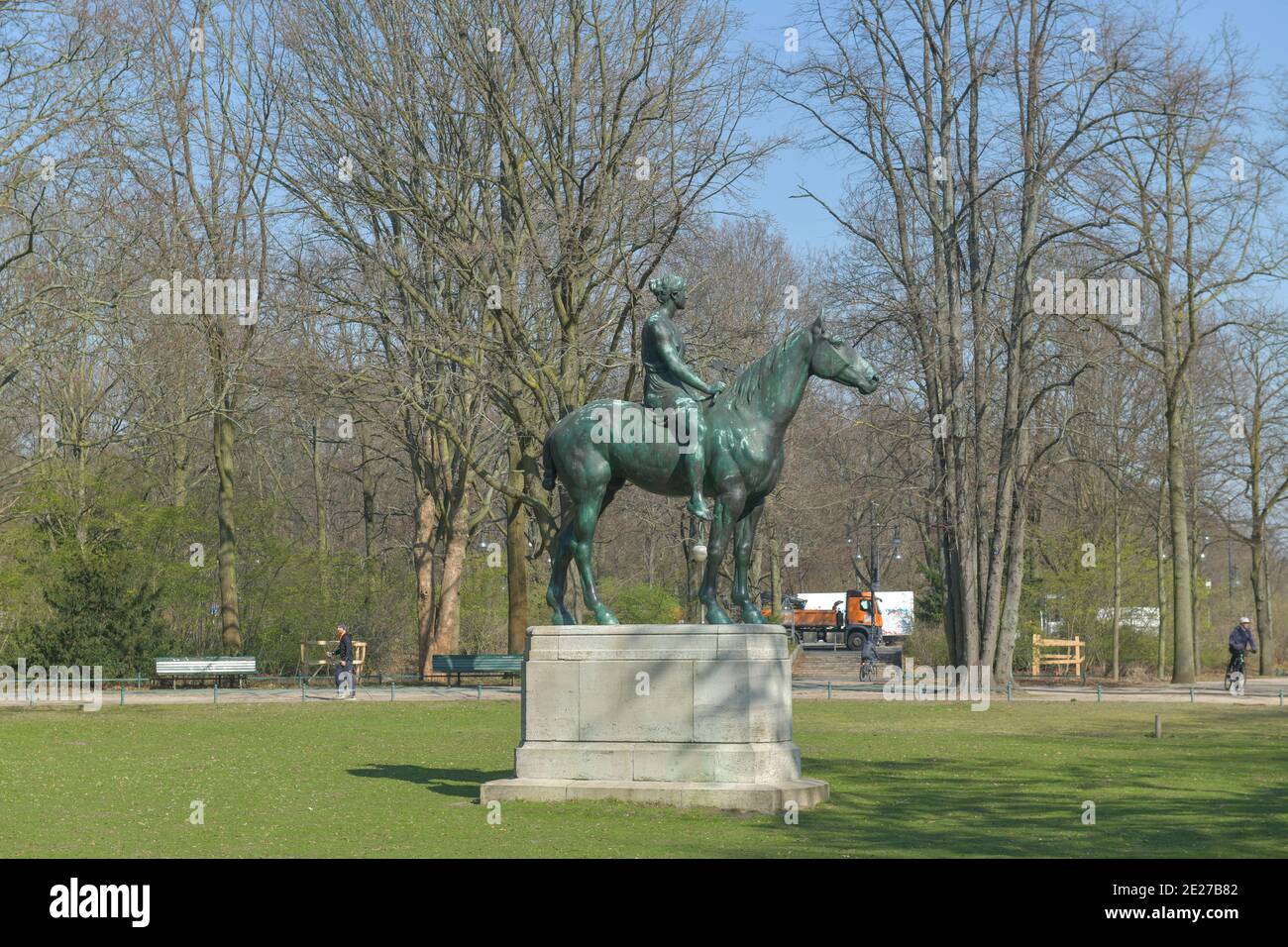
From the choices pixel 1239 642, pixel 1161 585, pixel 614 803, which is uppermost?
pixel 1161 585

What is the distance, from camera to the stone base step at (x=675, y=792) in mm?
14383

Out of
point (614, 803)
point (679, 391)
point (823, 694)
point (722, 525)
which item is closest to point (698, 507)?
point (722, 525)

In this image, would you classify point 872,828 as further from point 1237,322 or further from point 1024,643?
point 1024,643

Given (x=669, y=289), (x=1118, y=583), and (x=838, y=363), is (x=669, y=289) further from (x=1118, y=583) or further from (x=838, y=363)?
(x=1118, y=583)

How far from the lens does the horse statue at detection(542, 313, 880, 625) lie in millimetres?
15594

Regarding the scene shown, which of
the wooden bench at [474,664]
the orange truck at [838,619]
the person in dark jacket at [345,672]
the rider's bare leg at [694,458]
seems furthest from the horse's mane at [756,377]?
the orange truck at [838,619]

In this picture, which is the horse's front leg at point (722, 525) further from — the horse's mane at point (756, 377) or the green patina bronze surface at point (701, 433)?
the horse's mane at point (756, 377)

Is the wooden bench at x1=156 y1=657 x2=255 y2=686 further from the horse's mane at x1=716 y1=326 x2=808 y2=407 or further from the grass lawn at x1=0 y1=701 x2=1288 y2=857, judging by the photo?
the horse's mane at x1=716 y1=326 x2=808 y2=407

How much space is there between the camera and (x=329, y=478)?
3039 inches

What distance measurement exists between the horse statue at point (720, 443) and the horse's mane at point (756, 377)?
10mm

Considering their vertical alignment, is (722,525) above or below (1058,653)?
above

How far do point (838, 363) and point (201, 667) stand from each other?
27.4 m

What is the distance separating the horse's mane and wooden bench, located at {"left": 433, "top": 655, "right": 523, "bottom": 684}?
24057 mm

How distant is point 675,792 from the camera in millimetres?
14539
